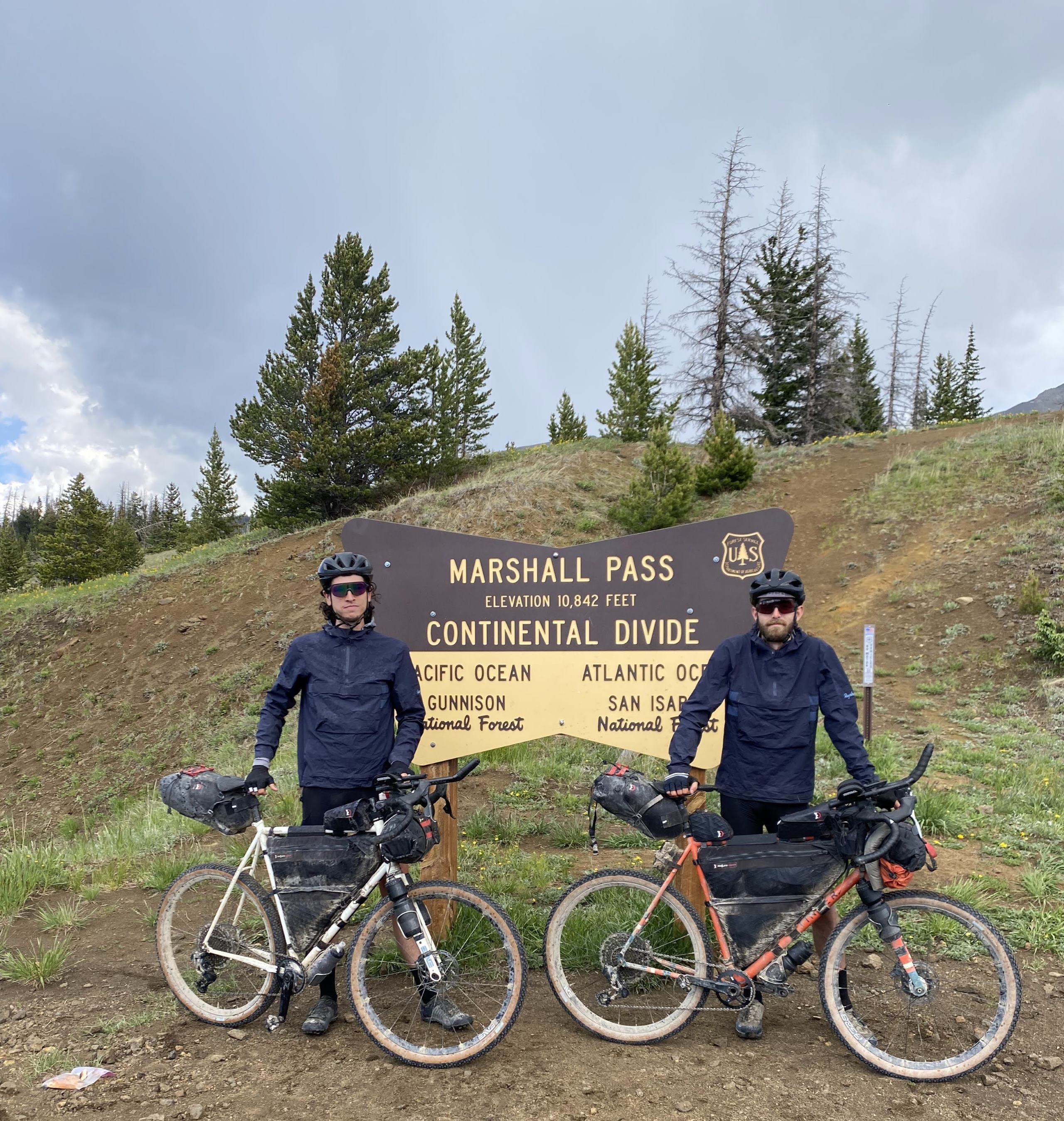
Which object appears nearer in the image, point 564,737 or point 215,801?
point 215,801

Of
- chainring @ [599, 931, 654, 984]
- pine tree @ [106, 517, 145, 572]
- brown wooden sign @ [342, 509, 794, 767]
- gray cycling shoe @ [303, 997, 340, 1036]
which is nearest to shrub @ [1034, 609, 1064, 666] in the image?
brown wooden sign @ [342, 509, 794, 767]

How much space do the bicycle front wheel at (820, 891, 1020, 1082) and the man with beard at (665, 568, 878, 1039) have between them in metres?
0.37

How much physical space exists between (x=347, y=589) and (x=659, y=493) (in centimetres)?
1491

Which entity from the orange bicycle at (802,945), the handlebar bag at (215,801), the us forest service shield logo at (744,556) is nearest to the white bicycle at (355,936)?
the handlebar bag at (215,801)

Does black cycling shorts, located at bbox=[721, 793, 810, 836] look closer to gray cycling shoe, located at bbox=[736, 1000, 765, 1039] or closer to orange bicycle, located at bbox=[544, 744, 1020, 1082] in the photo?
orange bicycle, located at bbox=[544, 744, 1020, 1082]

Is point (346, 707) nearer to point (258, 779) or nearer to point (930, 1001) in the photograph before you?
point (258, 779)

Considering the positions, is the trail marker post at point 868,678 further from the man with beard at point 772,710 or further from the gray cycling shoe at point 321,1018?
the gray cycling shoe at point 321,1018

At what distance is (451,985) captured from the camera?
3014 mm

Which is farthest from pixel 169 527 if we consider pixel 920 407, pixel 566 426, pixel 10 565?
pixel 920 407

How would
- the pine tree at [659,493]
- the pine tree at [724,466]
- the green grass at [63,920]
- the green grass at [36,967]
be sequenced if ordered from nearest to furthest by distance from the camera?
1. the green grass at [36,967]
2. the green grass at [63,920]
3. the pine tree at [659,493]
4. the pine tree at [724,466]

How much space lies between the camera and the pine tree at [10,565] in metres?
44.5

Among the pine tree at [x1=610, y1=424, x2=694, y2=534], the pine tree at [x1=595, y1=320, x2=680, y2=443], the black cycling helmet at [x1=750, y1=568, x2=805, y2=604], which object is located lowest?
the black cycling helmet at [x1=750, y1=568, x2=805, y2=604]

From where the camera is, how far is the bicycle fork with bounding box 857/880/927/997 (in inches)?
109

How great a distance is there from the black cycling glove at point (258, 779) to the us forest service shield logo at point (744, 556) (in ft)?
8.03
